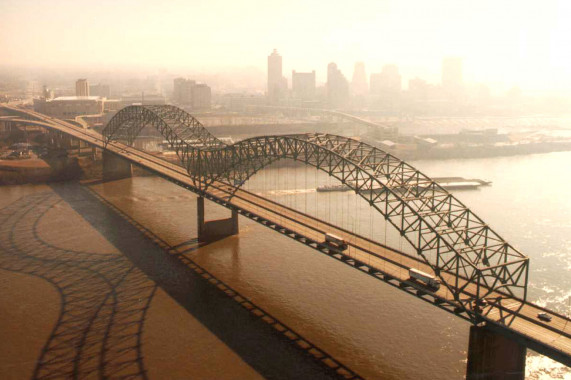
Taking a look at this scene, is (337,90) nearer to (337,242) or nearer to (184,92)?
(184,92)

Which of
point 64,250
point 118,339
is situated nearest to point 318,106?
point 64,250

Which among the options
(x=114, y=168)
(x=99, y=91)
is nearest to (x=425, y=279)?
(x=114, y=168)

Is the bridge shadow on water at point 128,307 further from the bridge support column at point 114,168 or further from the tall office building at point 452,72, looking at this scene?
the tall office building at point 452,72

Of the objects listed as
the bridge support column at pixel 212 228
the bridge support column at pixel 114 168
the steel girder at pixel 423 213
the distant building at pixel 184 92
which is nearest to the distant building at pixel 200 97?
the distant building at pixel 184 92

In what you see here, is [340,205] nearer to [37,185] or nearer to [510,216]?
[510,216]

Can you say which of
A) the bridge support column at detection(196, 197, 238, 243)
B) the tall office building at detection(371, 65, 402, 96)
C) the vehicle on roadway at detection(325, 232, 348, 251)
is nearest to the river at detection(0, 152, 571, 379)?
the bridge support column at detection(196, 197, 238, 243)
